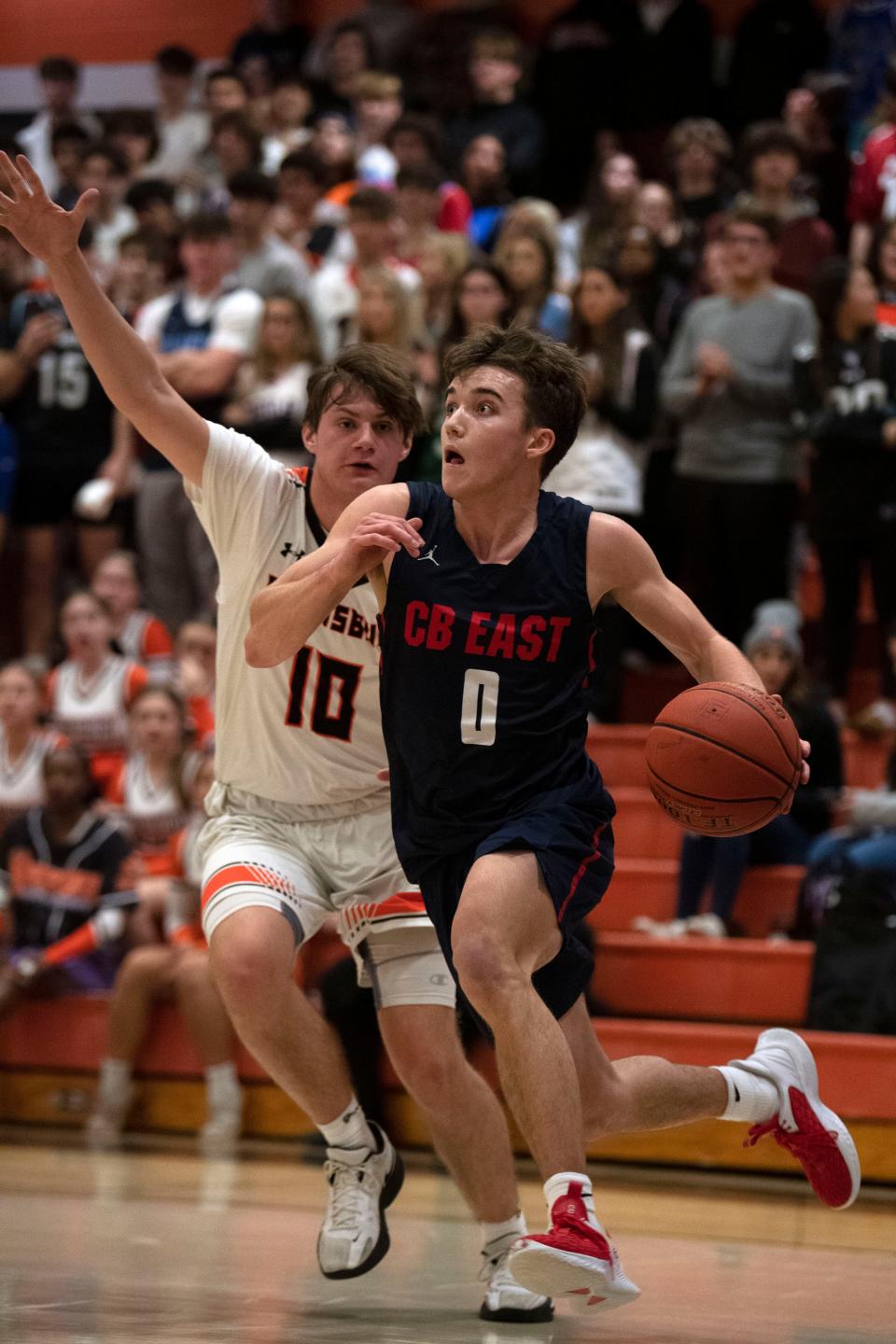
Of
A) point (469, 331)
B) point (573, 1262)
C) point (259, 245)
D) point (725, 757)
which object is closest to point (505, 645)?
point (725, 757)

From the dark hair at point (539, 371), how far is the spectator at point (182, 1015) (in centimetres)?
375

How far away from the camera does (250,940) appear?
4.26m

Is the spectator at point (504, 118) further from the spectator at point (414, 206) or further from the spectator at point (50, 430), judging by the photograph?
the spectator at point (50, 430)

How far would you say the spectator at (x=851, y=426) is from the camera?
325 inches

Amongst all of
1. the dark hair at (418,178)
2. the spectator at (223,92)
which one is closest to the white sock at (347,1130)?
the dark hair at (418,178)

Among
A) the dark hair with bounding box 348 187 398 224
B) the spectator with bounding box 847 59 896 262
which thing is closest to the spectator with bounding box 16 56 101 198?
the dark hair with bounding box 348 187 398 224

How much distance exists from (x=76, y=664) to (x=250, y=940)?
5.28 m

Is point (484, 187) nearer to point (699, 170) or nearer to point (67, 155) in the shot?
point (699, 170)

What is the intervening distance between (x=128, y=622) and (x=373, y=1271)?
17.1 ft

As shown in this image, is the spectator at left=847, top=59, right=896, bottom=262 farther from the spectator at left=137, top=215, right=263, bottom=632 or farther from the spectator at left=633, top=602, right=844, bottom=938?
the spectator at left=137, top=215, right=263, bottom=632

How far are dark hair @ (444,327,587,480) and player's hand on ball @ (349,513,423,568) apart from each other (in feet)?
1.44

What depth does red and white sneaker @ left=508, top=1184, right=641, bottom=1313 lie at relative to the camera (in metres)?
3.51

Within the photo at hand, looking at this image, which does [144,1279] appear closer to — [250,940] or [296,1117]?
[250,940]

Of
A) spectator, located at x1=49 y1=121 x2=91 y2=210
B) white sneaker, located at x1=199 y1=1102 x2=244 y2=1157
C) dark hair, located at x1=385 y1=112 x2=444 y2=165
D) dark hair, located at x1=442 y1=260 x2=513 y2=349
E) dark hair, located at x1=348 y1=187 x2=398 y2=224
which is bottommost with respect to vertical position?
white sneaker, located at x1=199 y1=1102 x2=244 y2=1157
